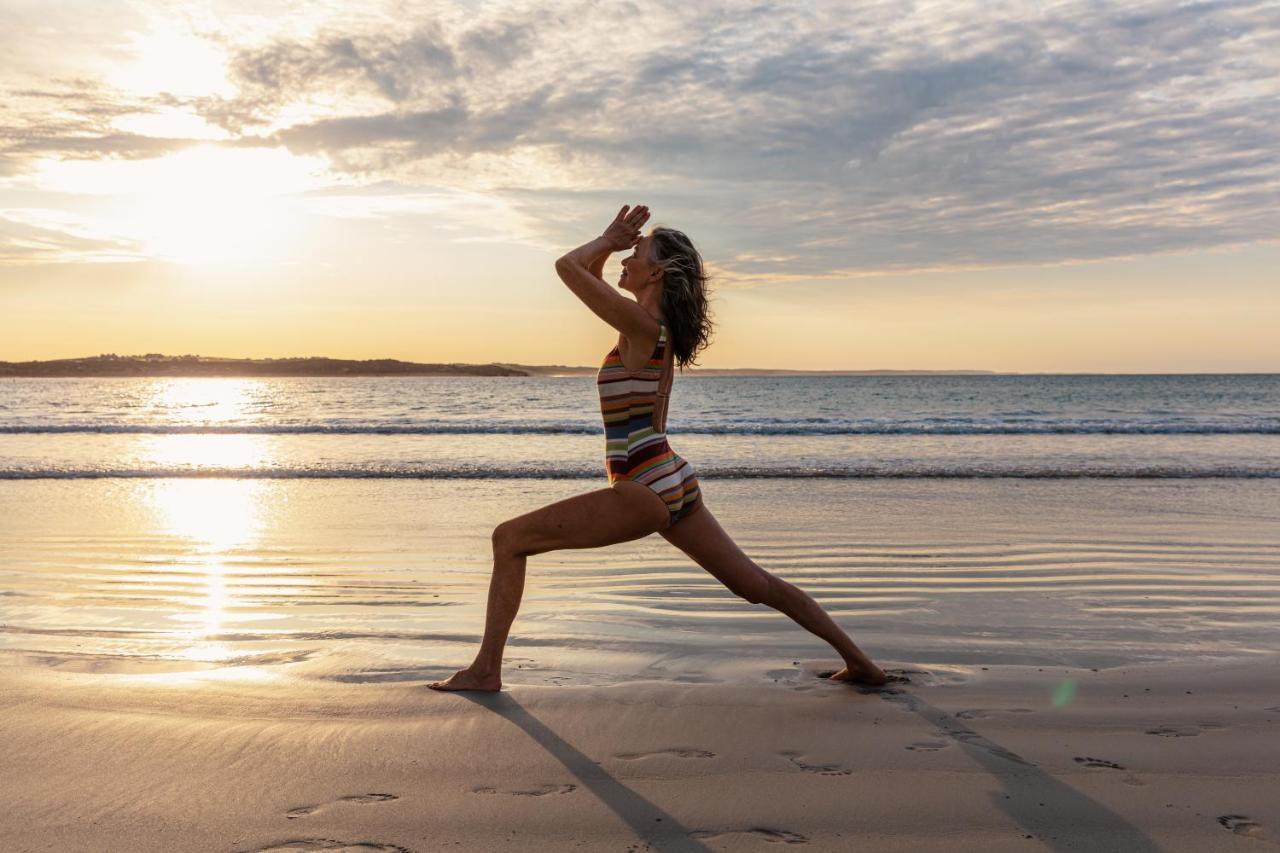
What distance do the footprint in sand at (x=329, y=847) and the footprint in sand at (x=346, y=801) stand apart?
190 millimetres

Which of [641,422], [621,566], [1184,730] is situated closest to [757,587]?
[641,422]

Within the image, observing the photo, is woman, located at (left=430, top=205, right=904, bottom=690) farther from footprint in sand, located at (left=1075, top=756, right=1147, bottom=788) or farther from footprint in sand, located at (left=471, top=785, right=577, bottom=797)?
footprint in sand, located at (left=1075, top=756, right=1147, bottom=788)

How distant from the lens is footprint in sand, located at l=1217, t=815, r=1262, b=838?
2.85m

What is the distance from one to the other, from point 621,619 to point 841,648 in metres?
1.71

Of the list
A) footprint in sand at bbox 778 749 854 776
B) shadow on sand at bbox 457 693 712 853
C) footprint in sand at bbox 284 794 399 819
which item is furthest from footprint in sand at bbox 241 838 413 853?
footprint in sand at bbox 778 749 854 776

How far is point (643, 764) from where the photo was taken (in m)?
3.41

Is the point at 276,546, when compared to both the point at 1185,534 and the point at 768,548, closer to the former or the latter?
the point at 768,548

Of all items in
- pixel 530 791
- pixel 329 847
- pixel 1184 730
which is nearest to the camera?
pixel 329 847

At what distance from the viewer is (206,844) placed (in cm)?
275

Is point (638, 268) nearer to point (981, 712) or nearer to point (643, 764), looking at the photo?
point (643, 764)

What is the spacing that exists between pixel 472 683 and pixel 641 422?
133cm

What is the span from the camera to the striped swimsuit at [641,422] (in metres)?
3.90

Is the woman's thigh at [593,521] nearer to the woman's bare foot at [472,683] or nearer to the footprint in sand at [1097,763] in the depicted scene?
the woman's bare foot at [472,683]

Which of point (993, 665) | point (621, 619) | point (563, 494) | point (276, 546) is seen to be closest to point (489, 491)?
point (563, 494)
